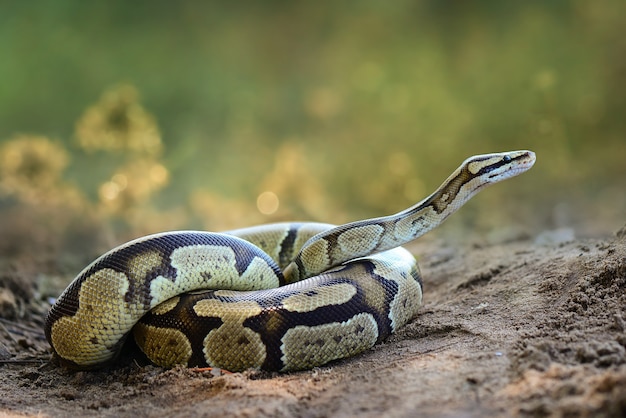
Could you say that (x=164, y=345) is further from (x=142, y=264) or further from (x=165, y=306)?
(x=142, y=264)

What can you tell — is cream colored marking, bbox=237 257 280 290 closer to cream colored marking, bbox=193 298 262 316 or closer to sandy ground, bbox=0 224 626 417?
cream colored marking, bbox=193 298 262 316

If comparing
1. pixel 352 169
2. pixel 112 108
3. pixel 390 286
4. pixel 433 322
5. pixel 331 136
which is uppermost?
pixel 112 108

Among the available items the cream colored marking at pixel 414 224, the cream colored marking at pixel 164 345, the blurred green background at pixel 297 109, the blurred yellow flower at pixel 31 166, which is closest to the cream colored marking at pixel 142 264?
the cream colored marking at pixel 164 345

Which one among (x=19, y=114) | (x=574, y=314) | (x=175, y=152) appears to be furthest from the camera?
(x=175, y=152)

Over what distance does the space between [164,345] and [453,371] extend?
1.76m

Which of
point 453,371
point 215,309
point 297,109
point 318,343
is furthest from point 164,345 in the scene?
point 297,109

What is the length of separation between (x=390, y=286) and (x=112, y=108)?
19.0ft

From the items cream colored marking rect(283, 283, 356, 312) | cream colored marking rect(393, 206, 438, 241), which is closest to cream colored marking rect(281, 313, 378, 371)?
cream colored marking rect(283, 283, 356, 312)

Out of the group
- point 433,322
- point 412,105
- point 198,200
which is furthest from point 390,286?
point 412,105

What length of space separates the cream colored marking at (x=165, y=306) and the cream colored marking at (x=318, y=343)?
761 millimetres

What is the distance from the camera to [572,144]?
758cm

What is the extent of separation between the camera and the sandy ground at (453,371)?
226cm

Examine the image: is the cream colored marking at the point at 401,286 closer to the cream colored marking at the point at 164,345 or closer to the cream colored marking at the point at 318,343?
the cream colored marking at the point at 318,343

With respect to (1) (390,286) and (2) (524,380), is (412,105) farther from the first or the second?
(2) (524,380)
